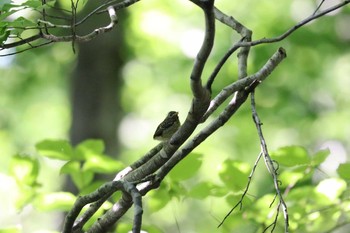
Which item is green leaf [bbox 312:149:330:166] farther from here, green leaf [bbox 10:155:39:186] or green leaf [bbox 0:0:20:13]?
green leaf [bbox 0:0:20:13]

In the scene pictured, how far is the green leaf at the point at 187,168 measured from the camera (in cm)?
204

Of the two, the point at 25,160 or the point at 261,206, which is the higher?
the point at 261,206

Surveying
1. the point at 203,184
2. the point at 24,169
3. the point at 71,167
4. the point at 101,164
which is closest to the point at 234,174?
the point at 203,184

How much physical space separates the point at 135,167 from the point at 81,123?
14.0 feet

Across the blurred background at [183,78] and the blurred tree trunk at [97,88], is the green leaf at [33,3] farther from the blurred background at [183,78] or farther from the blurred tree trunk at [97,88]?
the blurred background at [183,78]

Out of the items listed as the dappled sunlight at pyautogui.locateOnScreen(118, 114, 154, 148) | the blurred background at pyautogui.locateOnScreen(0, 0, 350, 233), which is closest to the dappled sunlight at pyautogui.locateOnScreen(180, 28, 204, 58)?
the blurred background at pyautogui.locateOnScreen(0, 0, 350, 233)

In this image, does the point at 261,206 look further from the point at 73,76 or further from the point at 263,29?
the point at 263,29

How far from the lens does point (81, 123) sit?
607 centimetres

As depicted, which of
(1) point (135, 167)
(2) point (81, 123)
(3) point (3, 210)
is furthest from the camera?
(2) point (81, 123)

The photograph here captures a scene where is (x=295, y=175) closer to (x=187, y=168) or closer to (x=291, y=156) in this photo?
(x=291, y=156)

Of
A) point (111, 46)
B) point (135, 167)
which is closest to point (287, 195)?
point (135, 167)

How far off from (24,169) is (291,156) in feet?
3.19

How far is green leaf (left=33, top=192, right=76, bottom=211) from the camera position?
6.81 feet

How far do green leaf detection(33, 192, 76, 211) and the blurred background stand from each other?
Result: 414cm
